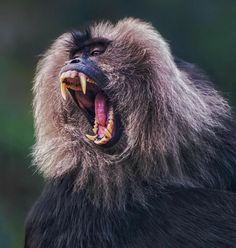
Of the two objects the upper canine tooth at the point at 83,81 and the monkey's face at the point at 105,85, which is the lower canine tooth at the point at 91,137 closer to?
the monkey's face at the point at 105,85

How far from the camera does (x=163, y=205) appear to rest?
3215mm

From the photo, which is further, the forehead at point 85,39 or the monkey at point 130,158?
the forehead at point 85,39

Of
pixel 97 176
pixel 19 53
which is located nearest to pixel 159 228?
pixel 97 176

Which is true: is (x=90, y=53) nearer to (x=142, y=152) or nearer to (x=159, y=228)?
(x=142, y=152)

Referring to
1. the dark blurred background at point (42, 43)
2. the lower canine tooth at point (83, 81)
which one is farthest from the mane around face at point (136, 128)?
the dark blurred background at point (42, 43)

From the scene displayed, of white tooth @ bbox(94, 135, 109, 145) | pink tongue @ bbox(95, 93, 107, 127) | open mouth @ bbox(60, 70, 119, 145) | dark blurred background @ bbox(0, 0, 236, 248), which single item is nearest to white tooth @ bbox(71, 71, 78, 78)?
open mouth @ bbox(60, 70, 119, 145)

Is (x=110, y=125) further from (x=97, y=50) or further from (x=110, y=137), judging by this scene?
(x=97, y=50)

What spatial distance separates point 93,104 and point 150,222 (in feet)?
1.56

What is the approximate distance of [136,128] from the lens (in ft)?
10.5

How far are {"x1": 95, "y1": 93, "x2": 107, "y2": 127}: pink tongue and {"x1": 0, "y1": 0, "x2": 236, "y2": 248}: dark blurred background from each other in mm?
2058

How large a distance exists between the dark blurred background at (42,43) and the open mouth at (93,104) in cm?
205

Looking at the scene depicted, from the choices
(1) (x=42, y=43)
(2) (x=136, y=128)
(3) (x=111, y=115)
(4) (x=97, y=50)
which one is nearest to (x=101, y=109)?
(3) (x=111, y=115)

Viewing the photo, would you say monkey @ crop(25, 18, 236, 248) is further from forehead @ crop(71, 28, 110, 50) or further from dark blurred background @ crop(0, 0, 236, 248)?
dark blurred background @ crop(0, 0, 236, 248)

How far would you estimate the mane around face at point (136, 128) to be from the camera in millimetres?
3217
